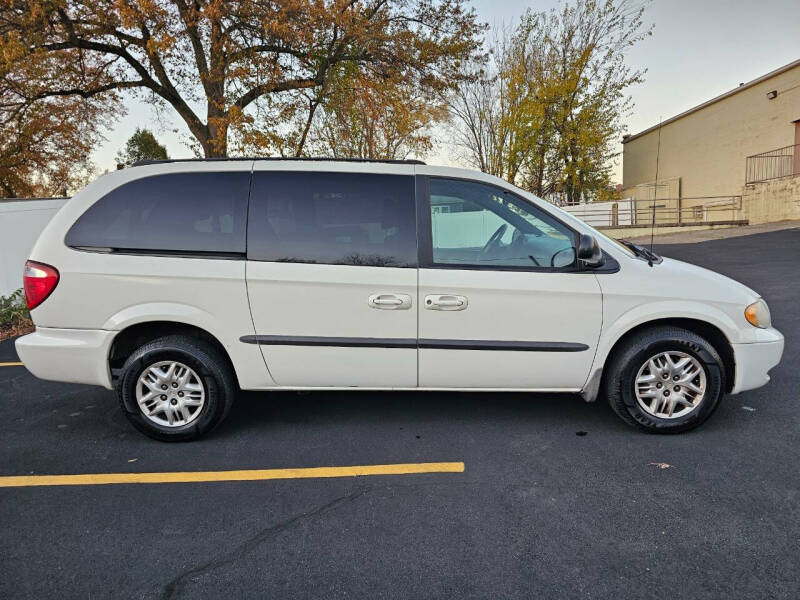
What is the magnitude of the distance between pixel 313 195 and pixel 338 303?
2.54 feet

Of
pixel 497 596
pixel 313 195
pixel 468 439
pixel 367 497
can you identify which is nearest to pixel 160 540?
pixel 367 497

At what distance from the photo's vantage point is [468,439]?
3.27 metres

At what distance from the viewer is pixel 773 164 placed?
68.9ft

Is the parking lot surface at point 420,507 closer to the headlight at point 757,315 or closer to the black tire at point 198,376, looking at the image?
the black tire at point 198,376

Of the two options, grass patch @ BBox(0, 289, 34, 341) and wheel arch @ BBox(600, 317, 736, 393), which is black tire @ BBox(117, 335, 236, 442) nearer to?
wheel arch @ BBox(600, 317, 736, 393)

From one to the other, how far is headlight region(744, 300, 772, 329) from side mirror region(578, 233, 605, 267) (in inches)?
41.8

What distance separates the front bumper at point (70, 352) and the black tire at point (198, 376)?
0.57 feet

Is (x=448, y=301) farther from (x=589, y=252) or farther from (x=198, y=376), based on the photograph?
(x=198, y=376)

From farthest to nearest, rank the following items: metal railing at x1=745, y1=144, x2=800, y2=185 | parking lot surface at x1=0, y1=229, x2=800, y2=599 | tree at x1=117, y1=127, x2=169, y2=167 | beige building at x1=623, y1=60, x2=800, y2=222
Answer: tree at x1=117, y1=127, x2=169, y2=167, beige building at x1=623, y1=60, x2=800, y2=222, metal railing at x1=745, y1=144, x2=800, y2=185, parking lot surface at x1=0, y1=229, x2=800, y2=599

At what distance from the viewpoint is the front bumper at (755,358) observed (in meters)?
3.20

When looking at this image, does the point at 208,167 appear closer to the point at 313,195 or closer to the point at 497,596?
the point at 313,195

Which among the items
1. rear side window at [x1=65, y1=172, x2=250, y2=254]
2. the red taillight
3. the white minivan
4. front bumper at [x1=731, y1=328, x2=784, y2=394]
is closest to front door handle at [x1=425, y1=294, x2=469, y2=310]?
the white minivan

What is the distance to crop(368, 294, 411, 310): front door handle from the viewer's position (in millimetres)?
3129

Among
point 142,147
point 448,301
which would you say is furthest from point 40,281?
point 142,147
